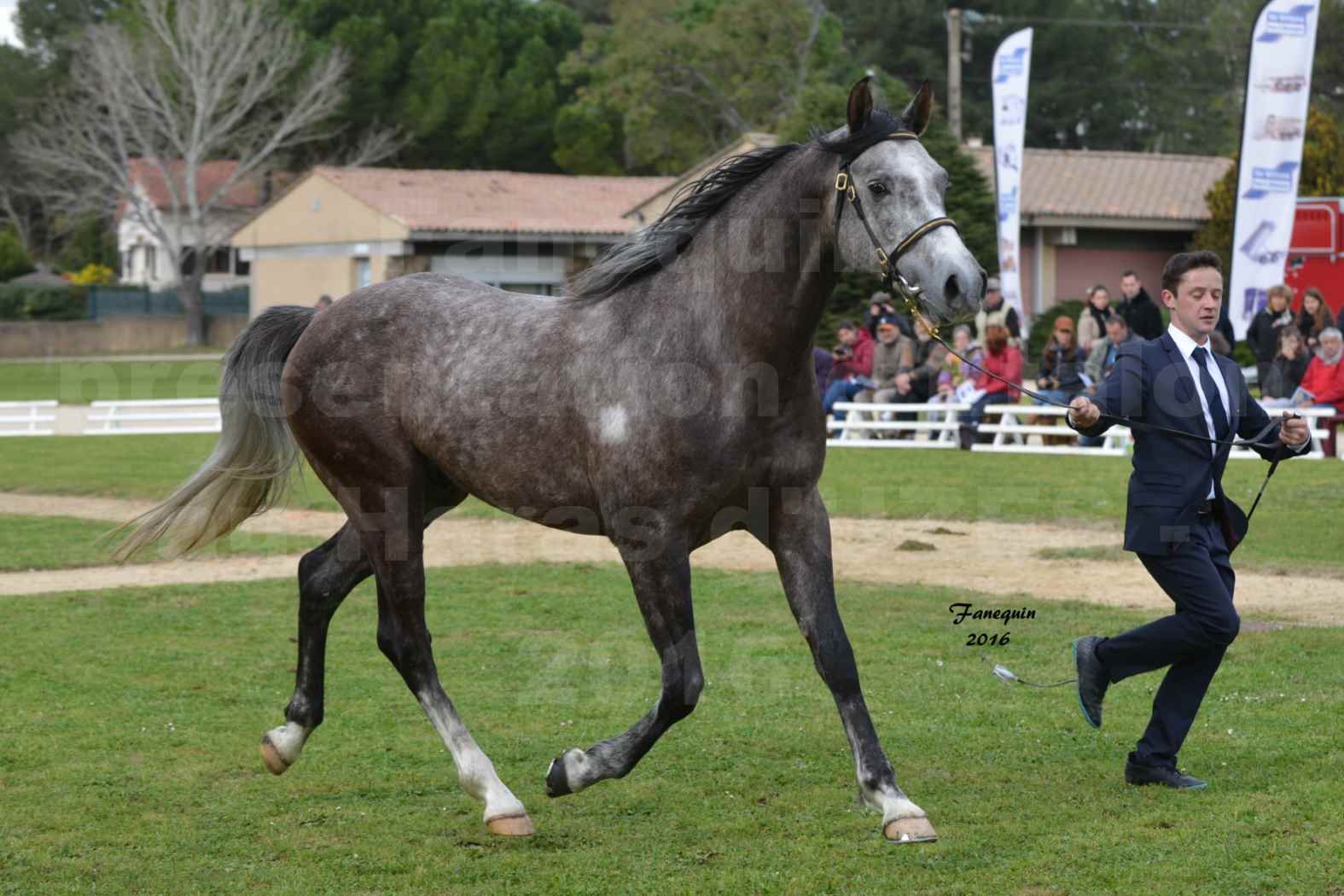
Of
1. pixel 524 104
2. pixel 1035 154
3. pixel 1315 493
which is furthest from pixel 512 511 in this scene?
pixel 524 104

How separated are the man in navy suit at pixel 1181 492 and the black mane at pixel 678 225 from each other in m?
1.36

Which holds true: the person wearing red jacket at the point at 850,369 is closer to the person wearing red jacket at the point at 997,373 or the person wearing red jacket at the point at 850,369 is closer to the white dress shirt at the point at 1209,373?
the person wearing red jacket at the point at 997,373

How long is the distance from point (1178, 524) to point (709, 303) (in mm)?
1809

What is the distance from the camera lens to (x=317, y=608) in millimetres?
6250

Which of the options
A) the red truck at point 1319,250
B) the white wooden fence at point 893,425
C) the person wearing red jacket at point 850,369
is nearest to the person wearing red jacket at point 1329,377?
the white wooden fence at point 893,425

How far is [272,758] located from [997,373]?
1222 centimetres

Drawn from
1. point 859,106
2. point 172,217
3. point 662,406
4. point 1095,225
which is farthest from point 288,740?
point 172,217

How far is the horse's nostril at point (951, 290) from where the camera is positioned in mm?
4531

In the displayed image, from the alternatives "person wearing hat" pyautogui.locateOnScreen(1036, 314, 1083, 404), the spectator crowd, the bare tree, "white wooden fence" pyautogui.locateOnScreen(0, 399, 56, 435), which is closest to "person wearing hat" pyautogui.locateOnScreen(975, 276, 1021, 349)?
the spectator crowd

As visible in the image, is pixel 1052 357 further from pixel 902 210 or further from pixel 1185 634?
pixel 902 210

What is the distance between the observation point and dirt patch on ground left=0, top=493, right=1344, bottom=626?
9555mm

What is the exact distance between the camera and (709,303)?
5156 mm

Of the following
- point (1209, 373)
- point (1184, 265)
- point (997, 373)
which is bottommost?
point (997, 373)

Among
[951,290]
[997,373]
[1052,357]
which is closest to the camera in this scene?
[951,290]
